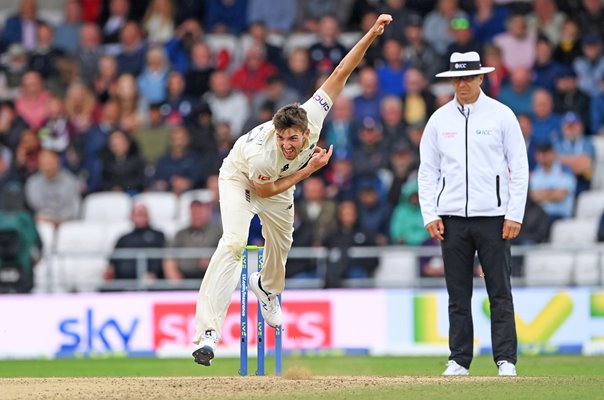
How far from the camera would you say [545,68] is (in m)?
18.8

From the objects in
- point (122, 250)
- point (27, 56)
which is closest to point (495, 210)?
point (122, 250)

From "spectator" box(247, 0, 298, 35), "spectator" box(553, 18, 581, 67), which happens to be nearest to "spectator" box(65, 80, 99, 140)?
"spectator" box(247, 0, 298, 35)

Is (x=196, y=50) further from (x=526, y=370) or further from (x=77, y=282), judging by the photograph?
(x=526, y=370)

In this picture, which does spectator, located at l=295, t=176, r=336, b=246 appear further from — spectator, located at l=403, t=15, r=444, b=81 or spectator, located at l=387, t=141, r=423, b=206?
spectator, located at l=403, t=15, r=444, b=81

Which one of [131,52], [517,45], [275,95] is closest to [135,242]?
[275,95]

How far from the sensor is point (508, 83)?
18609mm

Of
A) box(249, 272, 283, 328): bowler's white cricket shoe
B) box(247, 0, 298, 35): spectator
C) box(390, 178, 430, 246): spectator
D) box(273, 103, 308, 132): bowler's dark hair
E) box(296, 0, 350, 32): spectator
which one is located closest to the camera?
box(273, 103, 308, 132): bowler's dark hair

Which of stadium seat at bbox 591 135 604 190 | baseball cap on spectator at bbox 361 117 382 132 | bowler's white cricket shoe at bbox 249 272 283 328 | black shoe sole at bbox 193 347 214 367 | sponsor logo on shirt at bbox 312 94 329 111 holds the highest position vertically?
baseball cap on spectator at bbox 361 117 382 132

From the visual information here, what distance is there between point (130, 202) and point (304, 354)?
363cm

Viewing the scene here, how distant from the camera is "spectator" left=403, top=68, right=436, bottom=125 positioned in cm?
1833

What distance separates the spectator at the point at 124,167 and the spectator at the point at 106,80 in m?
1.49

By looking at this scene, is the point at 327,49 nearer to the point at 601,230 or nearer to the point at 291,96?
the point at 291,96

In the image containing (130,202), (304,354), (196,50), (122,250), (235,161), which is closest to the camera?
(235,161)

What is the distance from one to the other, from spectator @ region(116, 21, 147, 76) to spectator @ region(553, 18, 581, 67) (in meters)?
6.03
